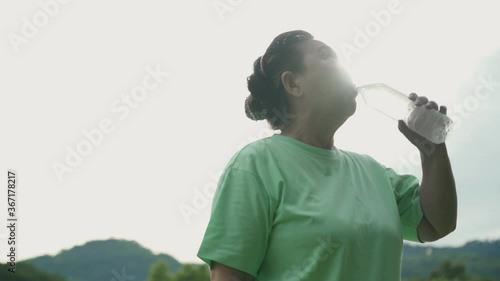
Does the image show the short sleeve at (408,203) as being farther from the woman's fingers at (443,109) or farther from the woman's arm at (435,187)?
the woman's fingers at (443,109)

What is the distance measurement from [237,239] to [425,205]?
44 cm

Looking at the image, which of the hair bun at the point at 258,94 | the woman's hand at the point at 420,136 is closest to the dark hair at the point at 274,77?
the hair bun at the point at 258,94

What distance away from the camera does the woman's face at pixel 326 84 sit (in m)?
1.27

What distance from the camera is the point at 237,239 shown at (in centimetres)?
109

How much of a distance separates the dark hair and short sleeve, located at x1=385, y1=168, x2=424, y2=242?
286mm

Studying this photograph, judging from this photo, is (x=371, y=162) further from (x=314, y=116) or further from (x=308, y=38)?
(x=308, y=38)

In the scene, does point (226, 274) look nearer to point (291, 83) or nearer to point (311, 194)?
point (311, 194)

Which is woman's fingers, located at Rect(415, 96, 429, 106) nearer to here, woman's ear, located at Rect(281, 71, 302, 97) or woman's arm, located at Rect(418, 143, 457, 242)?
woman's arm, located at Rect(418, 143, 457, 242)

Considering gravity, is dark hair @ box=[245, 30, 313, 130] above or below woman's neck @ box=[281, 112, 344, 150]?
above

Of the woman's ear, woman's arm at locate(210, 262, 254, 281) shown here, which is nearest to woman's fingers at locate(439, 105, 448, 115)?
the woman's ear

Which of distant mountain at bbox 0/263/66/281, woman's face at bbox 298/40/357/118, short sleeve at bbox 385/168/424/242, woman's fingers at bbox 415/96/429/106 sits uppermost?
woman's face at bbox 298/40/357/118

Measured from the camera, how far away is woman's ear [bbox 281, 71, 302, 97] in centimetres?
133

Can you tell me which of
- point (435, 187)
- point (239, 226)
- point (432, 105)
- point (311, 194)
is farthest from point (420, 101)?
point (239, 226)

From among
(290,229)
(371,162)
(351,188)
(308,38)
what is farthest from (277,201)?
(308,38)
